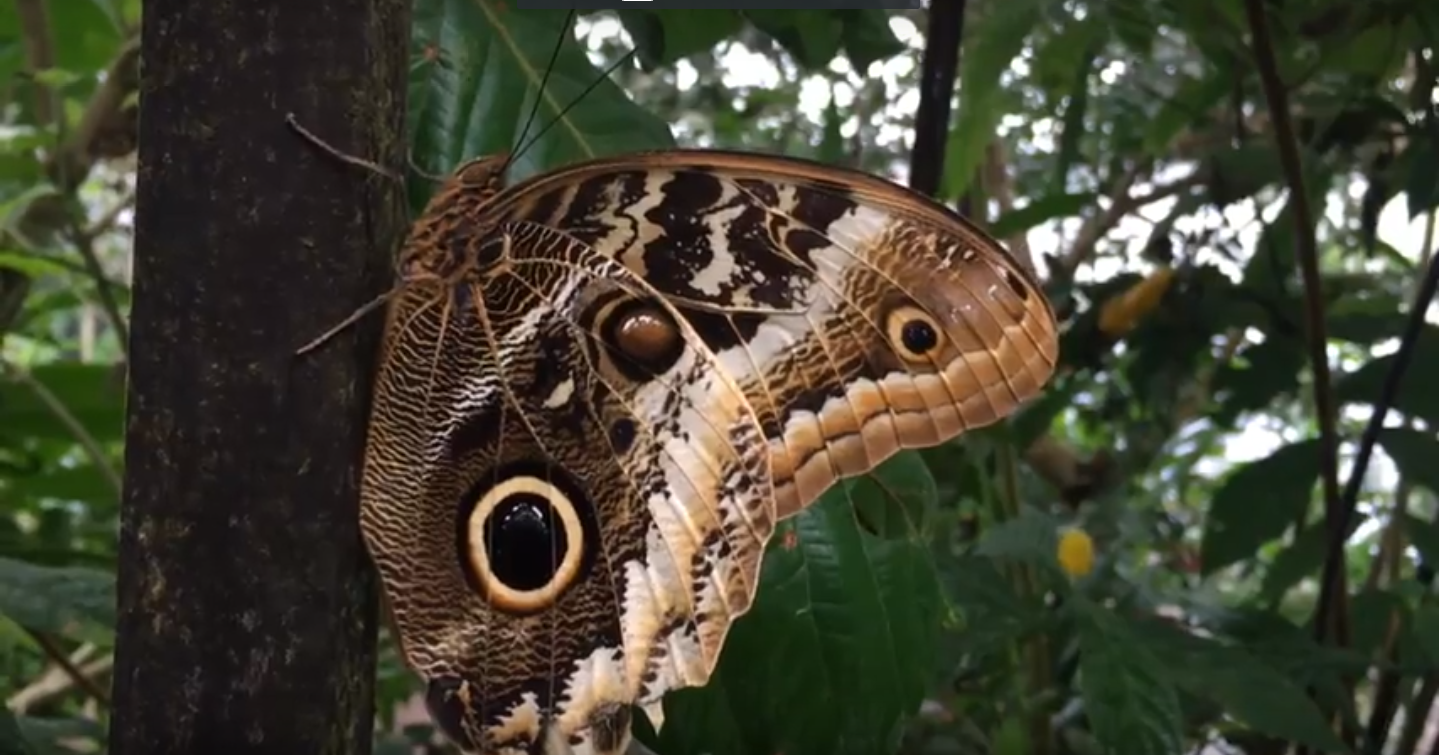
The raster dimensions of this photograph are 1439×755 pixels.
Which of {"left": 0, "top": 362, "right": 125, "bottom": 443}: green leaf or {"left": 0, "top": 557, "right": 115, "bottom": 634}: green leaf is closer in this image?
{"left": 0, "top": 557, "right": 115, "bottom": 634}: green leaf

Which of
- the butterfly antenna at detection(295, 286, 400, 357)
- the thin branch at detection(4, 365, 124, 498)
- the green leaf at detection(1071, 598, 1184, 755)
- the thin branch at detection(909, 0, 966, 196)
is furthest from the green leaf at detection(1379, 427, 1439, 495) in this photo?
the thin branch at detection(4, 365, 124, 498)

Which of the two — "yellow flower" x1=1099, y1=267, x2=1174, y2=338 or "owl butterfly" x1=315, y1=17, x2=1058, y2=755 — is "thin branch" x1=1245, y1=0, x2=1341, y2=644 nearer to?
"yellow flower" x1=1099, y1=267, x2=1174, y2=338

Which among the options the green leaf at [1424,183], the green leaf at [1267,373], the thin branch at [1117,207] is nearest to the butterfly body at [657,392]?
the green leaf at [1424,183]

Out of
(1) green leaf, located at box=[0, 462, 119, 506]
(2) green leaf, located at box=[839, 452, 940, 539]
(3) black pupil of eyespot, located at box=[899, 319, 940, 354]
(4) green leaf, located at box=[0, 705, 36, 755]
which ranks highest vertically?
(1) green leaf, located at box=[0, 462, 119, 506]

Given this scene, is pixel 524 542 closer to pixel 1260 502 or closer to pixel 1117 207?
pixel 1260 502

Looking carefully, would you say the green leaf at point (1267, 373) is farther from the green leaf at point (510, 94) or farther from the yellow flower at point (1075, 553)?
the green leaf at point (510, 94)

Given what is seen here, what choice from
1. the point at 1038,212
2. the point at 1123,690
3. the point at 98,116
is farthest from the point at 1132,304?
the point at 98,116

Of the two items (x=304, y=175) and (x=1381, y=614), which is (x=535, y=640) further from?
(x=1381, y=614)
